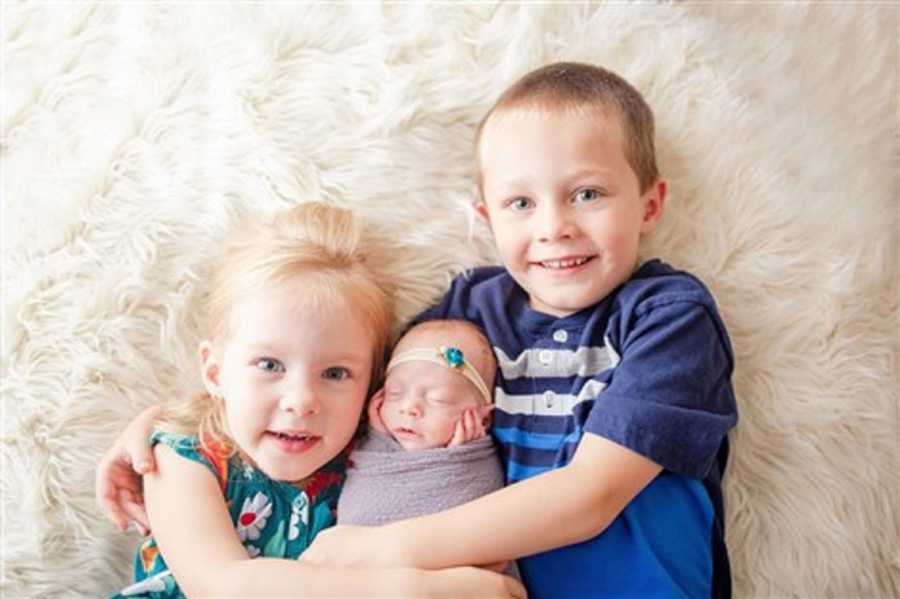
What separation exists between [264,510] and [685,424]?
53cm

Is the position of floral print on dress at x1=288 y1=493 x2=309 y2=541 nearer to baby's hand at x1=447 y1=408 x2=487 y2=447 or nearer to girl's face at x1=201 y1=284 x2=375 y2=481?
girl's face at x1=201 y1=284 x2=375 y2=481

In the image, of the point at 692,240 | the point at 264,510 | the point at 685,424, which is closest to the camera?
the point at 685,424

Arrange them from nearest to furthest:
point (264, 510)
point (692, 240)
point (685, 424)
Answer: point (685, 424), point (264, 510), point (692, 240)

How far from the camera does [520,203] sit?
1.37m

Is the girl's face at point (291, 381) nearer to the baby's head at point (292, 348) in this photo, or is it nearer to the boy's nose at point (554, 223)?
the baby's head at point (292, 348)

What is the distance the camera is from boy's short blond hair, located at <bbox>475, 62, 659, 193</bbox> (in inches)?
53.7

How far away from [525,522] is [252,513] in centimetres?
35

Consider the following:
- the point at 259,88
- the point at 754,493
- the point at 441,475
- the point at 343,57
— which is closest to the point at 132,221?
the point at 259,88

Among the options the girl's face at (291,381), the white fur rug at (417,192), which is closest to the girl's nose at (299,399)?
the girl's face at (291,381)

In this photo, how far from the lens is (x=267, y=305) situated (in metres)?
1.31

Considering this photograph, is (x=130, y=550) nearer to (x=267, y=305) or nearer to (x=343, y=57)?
(x=267, y=305)

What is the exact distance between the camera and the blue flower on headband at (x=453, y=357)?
1328mm

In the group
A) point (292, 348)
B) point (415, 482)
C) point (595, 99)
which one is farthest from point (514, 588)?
point (595, 99)

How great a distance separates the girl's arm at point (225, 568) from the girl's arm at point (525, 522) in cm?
2
